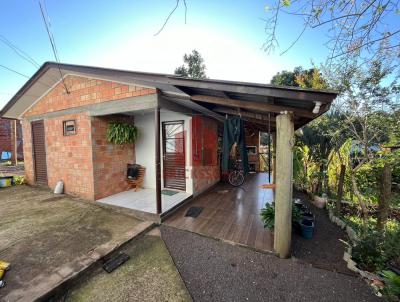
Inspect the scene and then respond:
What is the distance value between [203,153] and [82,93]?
385 cm

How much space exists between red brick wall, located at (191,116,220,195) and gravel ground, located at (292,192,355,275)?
9.84ft

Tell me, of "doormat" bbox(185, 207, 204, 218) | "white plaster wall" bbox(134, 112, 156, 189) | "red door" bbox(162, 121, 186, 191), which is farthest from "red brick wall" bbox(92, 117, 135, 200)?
"doormat" bbox(185, 207, 204, 218)

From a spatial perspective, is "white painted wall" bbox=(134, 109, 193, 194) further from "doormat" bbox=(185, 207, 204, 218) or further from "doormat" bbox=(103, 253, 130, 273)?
"doormat" bbox=(103, 253, 130, 273)

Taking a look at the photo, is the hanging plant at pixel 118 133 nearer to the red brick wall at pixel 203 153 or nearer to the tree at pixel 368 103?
the red brick wall at pixel 203 153

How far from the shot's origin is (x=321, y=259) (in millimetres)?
2582

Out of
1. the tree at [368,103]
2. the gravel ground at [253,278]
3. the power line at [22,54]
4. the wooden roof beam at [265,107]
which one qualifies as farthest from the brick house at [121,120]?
the tree at [368,103]

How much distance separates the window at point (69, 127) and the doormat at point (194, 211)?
12.9 ft

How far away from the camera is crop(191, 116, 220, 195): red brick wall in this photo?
5211mm

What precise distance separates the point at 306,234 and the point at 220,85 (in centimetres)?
303

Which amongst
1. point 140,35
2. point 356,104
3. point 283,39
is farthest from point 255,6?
point 356,104

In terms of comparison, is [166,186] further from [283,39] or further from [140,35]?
[283,39]

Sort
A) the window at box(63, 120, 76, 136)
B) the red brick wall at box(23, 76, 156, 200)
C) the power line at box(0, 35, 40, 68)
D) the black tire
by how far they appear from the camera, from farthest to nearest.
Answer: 1. the black tire
2. the power line at box(0, 35, 40, 68)
3. the window at box(63, 120, 76, 136)
4. the red brick wall at box(23, 76, 156, 200)

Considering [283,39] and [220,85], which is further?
[220,85]

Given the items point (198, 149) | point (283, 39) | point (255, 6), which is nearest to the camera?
point (283, 39)
